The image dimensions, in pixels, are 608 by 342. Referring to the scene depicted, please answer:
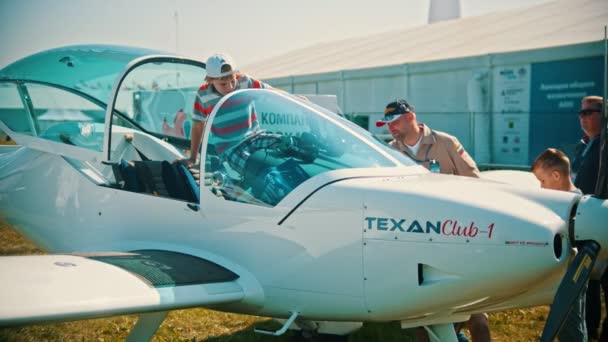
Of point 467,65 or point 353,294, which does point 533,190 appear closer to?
point 353,294

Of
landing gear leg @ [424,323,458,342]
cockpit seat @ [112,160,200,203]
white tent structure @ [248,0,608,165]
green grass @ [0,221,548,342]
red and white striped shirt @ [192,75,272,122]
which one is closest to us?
landing gear leg @ [424,323,458,342]

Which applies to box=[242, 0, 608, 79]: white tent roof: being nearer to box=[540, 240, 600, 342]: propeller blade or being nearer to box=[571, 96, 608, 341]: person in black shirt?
box=[571, 96, 608, 341]: person in black shirt

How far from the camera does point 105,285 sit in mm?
3062

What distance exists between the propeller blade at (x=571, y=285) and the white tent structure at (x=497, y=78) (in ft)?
35.1

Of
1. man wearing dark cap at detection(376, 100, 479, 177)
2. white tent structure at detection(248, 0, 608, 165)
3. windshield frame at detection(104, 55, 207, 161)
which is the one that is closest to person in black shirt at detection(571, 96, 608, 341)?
man wearing dark cap at detection(376, 100, 479, 177)

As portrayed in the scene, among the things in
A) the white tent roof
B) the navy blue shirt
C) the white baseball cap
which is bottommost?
the navy blue shirt

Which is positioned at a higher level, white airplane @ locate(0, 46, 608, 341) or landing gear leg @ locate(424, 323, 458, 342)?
white airplane @ locate(0, 46, 608, 341)

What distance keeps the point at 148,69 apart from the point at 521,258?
11.4 feet

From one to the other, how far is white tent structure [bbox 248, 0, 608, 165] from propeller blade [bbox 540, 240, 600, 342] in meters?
10.7

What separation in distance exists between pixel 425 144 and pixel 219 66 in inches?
68.0

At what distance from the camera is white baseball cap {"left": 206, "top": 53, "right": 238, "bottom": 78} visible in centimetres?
439

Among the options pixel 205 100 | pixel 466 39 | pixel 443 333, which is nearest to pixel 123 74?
pixel 205 100

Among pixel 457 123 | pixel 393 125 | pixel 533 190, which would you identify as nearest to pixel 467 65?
pixel 457 123

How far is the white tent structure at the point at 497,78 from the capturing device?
1307 cm
